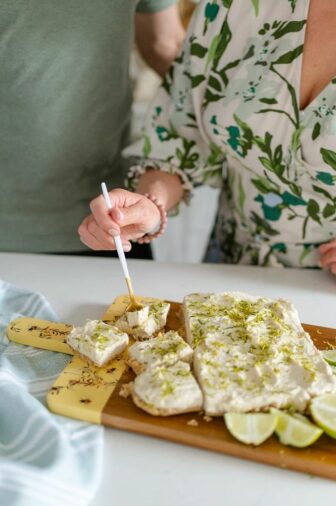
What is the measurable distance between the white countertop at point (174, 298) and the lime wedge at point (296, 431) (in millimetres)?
42

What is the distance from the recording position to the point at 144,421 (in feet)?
2.70

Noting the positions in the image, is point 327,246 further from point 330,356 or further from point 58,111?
point 58,111

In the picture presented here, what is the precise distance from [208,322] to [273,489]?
297mm

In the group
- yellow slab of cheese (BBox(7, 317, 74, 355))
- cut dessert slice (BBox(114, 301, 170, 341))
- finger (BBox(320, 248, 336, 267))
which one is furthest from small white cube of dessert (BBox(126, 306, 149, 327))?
finger (BBox(320, 248, 336, 267))

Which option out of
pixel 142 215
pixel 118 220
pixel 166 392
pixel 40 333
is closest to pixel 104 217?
pixel 118 220

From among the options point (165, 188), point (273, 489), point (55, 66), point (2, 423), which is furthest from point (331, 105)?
point (2, 423)

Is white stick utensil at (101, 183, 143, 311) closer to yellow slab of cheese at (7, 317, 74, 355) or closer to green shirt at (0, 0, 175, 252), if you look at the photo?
yellow slab of cheese at (7, 317, 74, 355)

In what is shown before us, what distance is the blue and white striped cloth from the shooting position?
725mm

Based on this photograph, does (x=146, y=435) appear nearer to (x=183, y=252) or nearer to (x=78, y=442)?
(x=78, y=442)

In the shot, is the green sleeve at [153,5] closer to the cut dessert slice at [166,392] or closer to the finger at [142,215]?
the finger at [142,215]

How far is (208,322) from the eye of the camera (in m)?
0.98

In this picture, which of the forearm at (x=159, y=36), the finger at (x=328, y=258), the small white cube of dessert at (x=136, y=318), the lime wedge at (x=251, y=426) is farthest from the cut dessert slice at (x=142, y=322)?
the forearm at (x=159, y=36)

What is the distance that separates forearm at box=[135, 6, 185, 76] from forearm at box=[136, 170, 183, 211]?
1.48 feet

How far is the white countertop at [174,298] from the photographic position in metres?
0.76
